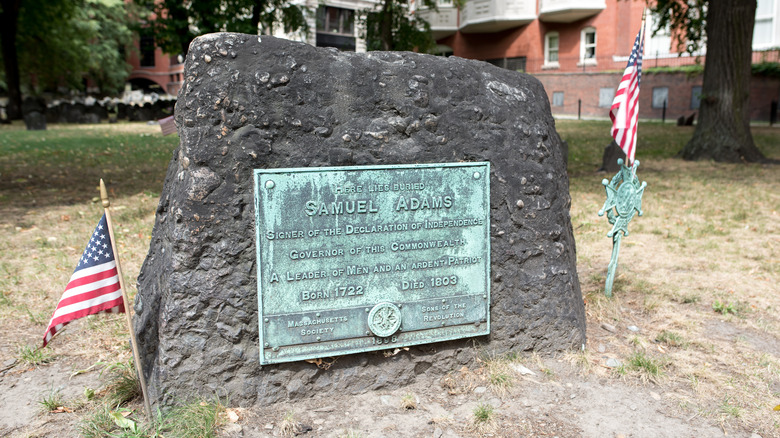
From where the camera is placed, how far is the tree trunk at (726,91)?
40.1ft

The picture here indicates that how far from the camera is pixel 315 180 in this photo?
306 cm

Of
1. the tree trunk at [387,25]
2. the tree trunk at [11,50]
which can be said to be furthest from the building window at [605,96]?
the tree trunk at [11,50]

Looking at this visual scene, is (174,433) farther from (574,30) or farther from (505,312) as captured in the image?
(574,30)

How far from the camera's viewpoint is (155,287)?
10.3ft

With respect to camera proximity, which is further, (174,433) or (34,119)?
(34,119)

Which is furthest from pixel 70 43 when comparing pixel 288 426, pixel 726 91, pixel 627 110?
pixel 288 426

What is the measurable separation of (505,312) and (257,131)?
1759mm

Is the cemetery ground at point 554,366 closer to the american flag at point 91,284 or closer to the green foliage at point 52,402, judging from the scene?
the green foliage at point 52,402

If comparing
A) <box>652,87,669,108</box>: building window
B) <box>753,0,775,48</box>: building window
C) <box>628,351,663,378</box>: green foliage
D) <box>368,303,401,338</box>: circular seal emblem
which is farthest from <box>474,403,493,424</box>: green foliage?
<box>652,87,669,108</box>: building window

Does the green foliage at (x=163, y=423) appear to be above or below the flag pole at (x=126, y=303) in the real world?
below

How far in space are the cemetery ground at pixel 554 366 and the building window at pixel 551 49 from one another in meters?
27.2

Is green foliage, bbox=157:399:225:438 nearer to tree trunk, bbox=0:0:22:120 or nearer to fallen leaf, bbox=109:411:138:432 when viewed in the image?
fallen leaf, bbox=109:411:138:432

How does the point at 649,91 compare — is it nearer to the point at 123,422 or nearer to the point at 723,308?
the point at 723,308

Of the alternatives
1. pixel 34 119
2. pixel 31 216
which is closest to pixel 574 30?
pixel 34 119
